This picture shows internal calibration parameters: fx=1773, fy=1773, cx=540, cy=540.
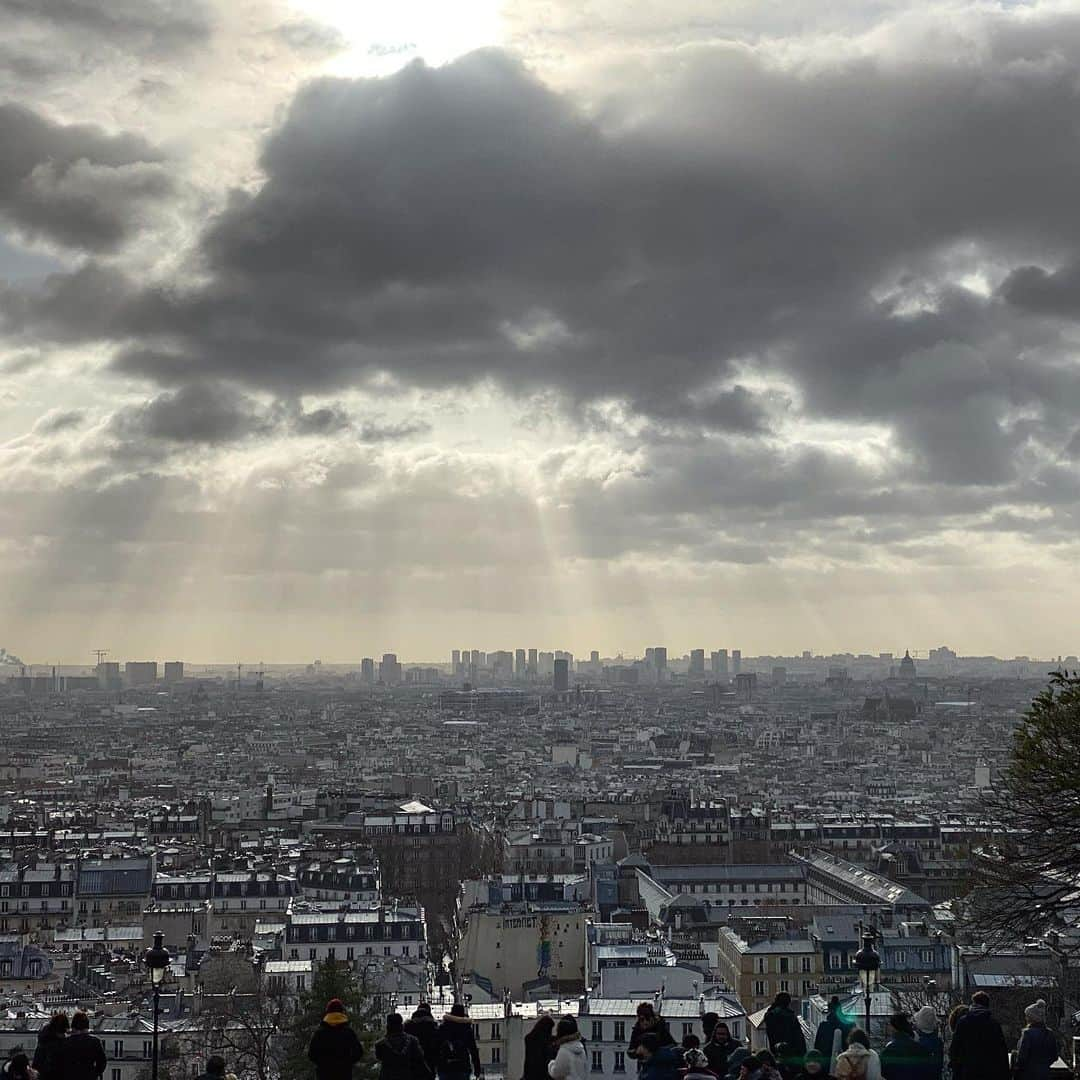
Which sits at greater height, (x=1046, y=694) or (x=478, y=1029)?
(x=1046, y=694)

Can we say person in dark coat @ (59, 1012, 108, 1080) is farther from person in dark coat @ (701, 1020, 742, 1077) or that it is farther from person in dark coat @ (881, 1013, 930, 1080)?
person in dark coat @ (881, 1013, 930, 1080)

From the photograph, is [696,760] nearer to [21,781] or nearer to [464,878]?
[21,781]

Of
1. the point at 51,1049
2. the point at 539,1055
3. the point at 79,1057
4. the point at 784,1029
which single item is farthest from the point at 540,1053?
the point at 51,1049

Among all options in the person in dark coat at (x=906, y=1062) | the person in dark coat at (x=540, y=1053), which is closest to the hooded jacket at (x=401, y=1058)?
the person in dark coat at (x=540, y=1053)

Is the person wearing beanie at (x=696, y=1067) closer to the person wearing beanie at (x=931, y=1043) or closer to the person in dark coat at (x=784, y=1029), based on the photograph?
the person in dark coat at (x=784, y=1029)

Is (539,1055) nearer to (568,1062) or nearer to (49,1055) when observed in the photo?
(568,1062)

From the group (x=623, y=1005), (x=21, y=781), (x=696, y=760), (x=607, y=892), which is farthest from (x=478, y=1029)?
(x=696, y=760)
